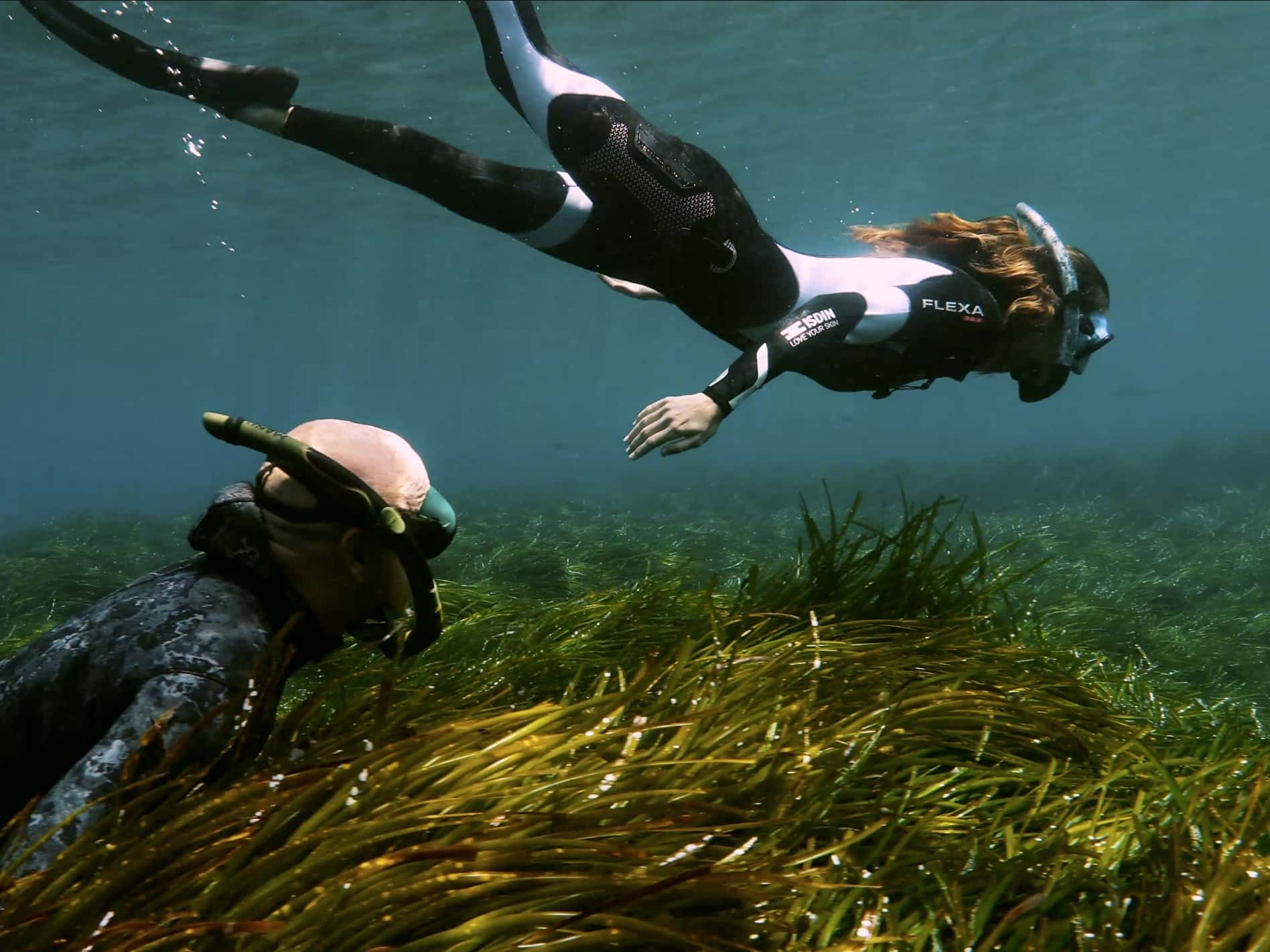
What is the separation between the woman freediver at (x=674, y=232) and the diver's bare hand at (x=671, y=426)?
0.97m

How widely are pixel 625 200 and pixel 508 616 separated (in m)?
2.41

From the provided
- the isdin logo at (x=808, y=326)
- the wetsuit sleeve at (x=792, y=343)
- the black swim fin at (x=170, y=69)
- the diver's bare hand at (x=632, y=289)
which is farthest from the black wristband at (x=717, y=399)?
the black swim fin at (x=170, y=69)

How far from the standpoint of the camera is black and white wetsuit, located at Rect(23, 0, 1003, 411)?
5.00m

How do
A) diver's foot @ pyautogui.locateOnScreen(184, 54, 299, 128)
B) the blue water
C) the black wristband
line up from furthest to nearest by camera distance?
the blue water → diver's foot @ pyautogui.locateOnScreen(184, 54, 299, 128) → the black wristband

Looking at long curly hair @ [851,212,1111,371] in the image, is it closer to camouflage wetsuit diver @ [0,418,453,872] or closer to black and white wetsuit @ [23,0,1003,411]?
black and white wetsuit @ [23,0,1003,411]

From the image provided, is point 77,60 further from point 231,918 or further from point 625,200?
point 231,918

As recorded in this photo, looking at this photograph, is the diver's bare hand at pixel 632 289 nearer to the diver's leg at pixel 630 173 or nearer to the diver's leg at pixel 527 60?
the diver's leg at pixel 630 173

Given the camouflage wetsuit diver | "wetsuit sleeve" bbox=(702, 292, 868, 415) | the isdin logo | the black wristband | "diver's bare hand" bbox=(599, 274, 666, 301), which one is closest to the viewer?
the camouflage wetsuit diver

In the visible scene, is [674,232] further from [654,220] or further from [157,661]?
[157,661]

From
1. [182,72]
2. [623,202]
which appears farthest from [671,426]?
[182,72]

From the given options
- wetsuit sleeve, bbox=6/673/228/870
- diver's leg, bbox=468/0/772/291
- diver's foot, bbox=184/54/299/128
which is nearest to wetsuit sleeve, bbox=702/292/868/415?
diver's leg, bbox=468/0/772/291

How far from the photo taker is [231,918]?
159 cm

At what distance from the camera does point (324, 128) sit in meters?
5.04

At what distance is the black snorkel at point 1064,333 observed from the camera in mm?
5156
